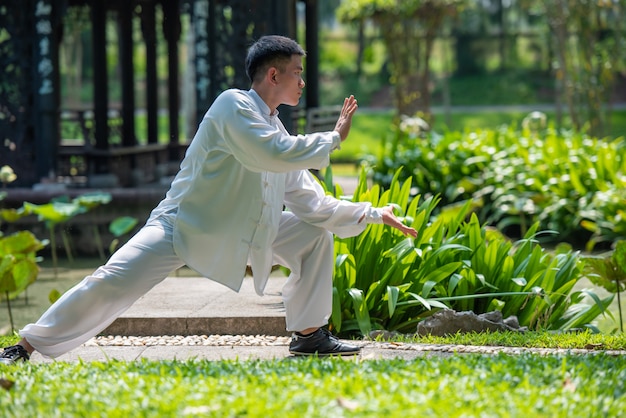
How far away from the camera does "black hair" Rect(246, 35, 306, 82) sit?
4.93m

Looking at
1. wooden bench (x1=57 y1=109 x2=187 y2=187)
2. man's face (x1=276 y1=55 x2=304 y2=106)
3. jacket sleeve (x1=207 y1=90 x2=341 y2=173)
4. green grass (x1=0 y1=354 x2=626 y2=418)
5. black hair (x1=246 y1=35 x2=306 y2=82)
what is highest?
black hair (x1=246 y1=35 x2=306 y2=82)

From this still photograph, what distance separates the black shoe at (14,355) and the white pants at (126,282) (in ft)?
0.20

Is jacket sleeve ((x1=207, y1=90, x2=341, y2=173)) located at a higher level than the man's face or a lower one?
lower

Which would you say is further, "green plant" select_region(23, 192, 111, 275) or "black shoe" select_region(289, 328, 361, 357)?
"green plant" select_region(23, 192, 111, 275)

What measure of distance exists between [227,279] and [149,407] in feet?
4.08

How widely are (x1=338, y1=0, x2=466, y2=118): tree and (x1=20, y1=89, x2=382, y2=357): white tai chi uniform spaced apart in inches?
616

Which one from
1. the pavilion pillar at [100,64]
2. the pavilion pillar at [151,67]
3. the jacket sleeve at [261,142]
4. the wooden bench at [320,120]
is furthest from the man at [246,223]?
the pavilion pillar at [151,67]

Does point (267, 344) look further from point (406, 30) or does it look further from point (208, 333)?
point (406, 30)

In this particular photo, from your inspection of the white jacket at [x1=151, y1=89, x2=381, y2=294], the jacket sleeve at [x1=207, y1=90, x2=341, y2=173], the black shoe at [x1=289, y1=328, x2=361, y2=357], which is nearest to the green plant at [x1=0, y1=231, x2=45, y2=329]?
the white jacket at [x1=151, y1=89, x2=381, y2=294]

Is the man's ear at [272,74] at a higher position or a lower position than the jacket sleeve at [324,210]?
higher

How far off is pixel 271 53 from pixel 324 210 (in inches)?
27.8

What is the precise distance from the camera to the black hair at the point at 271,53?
4.93 metres

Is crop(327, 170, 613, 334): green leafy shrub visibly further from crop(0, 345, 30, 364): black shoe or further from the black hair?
crop(0, 345, 30, 364): black shoe

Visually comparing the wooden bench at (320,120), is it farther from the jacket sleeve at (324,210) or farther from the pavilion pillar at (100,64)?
the jacket sleeve at (324,210)
